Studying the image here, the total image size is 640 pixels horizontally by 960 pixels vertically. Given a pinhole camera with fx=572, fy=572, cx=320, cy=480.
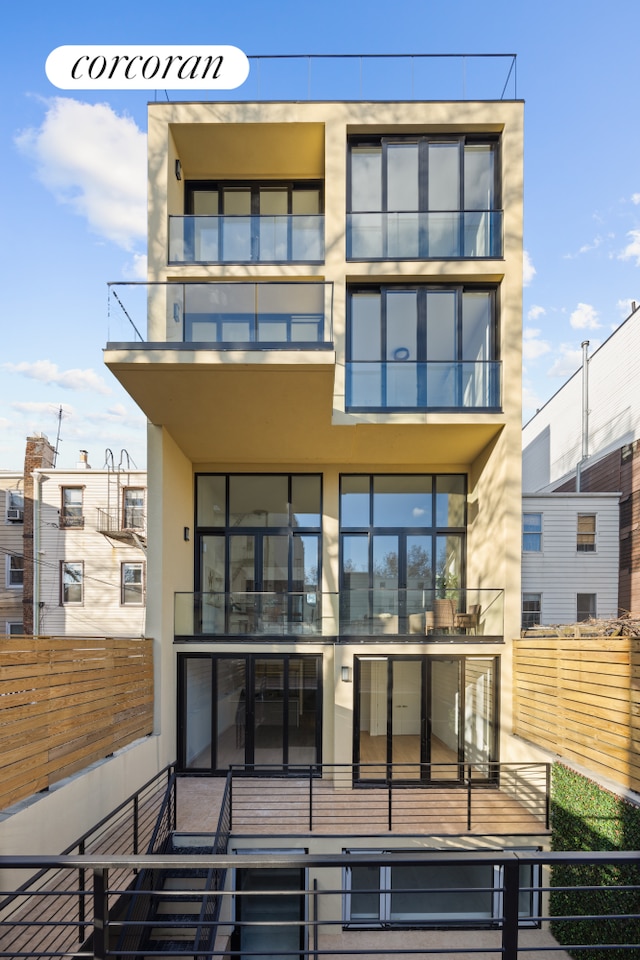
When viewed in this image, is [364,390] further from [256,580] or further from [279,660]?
[279,660]

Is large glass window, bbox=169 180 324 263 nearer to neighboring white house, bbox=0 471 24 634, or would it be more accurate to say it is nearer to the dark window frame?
the dark window frame

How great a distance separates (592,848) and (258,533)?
304 inches

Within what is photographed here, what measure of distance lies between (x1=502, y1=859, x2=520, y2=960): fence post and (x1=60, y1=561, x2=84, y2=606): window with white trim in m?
19.9

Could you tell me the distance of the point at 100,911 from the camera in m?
2.15

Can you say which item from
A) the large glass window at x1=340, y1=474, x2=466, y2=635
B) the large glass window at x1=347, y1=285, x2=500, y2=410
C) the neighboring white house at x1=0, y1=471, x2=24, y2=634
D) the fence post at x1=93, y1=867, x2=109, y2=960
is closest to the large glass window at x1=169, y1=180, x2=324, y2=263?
the large glass window at x1=347, y1=285, x2=500, y2=410

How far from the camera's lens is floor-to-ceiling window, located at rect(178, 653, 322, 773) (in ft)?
35.3

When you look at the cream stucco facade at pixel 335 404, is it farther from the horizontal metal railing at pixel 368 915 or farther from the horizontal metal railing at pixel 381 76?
the horizontal metal railing at pixel 368 915

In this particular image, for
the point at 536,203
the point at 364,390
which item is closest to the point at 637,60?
the point at 536,203

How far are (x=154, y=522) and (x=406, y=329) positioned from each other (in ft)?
19.4

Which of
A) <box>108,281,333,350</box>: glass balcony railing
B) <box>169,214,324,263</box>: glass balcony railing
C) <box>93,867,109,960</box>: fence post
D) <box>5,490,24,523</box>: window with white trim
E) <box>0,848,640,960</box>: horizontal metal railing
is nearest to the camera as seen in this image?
<box>93,867,109,960</box>: fence post

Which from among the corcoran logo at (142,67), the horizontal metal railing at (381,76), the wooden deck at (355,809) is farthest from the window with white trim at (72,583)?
the corcoran logo at (142,67)

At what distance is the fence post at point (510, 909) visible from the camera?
2156 mm

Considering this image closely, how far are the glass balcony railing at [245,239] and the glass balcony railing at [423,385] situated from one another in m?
2.50

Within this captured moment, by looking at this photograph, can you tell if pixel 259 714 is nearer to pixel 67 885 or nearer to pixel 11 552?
pixel 67 885
